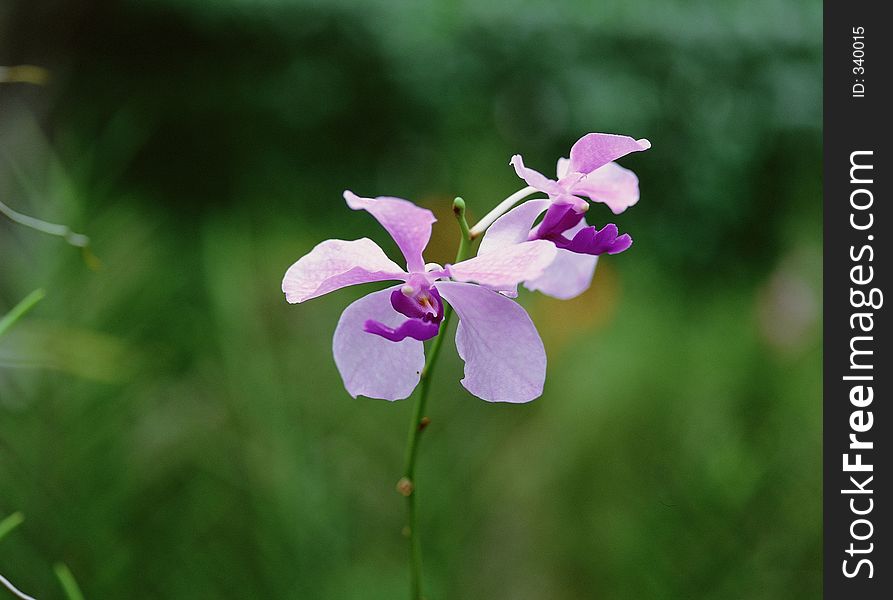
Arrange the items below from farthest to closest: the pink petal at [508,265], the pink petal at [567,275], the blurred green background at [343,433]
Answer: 1. the blurred green background at [343,433]
2. the pink petal at [567,275]
3. the pink petal at [508,265]

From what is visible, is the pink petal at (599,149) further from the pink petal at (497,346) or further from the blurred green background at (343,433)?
the blurred green background at (343,433)

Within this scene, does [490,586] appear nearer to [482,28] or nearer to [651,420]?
[651,420]

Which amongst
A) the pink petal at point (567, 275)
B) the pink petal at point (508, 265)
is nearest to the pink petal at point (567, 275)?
the pink petal at point (567, 275)

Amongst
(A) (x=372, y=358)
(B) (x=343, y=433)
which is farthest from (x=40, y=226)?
(B) (x=343, y=433)

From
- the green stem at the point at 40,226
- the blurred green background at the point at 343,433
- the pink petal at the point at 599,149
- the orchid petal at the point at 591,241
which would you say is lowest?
the blurred green background at the point at 343,433

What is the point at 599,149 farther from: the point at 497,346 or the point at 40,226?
the point at 40,226
